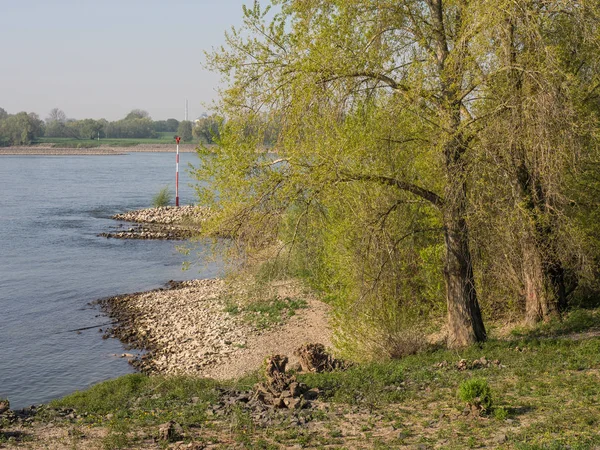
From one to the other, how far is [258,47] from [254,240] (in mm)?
Result: 3561

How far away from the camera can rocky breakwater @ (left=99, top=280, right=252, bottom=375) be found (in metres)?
18.9

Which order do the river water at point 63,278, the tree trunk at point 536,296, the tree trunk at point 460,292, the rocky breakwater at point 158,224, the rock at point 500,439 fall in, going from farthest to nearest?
the rocky breakwater at point 158,224 < the river water at point 63,278 < the tree trunk at point 536,296 < the tree trunk at point 460,292 < the rock at point 500,439

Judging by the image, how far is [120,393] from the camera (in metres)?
13.2

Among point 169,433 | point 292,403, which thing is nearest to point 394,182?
point 292,403

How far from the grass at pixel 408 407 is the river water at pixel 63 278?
445cm

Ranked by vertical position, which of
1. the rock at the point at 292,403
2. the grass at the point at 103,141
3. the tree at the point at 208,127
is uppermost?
the grass at the point at 103,141

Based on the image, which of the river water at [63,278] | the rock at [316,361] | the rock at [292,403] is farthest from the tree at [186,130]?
the rock at [292,403]

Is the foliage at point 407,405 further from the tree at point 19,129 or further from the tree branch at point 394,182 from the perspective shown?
the tree at point 19,129

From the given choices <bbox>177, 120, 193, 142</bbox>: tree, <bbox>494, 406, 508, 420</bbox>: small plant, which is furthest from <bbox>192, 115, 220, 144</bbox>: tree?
<bbox>177, 120, 193, 142</bbox>: tree

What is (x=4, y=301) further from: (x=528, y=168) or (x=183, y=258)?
(x=528, y=168)

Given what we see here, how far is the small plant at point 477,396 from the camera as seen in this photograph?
31.4 ft

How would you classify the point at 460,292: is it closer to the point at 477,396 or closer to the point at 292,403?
the point at 477,396

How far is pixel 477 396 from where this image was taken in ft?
31.7

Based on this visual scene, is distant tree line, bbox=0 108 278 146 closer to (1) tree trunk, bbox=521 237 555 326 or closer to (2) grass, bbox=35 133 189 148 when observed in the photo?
(2) grass, bbox=35 133 189 148
